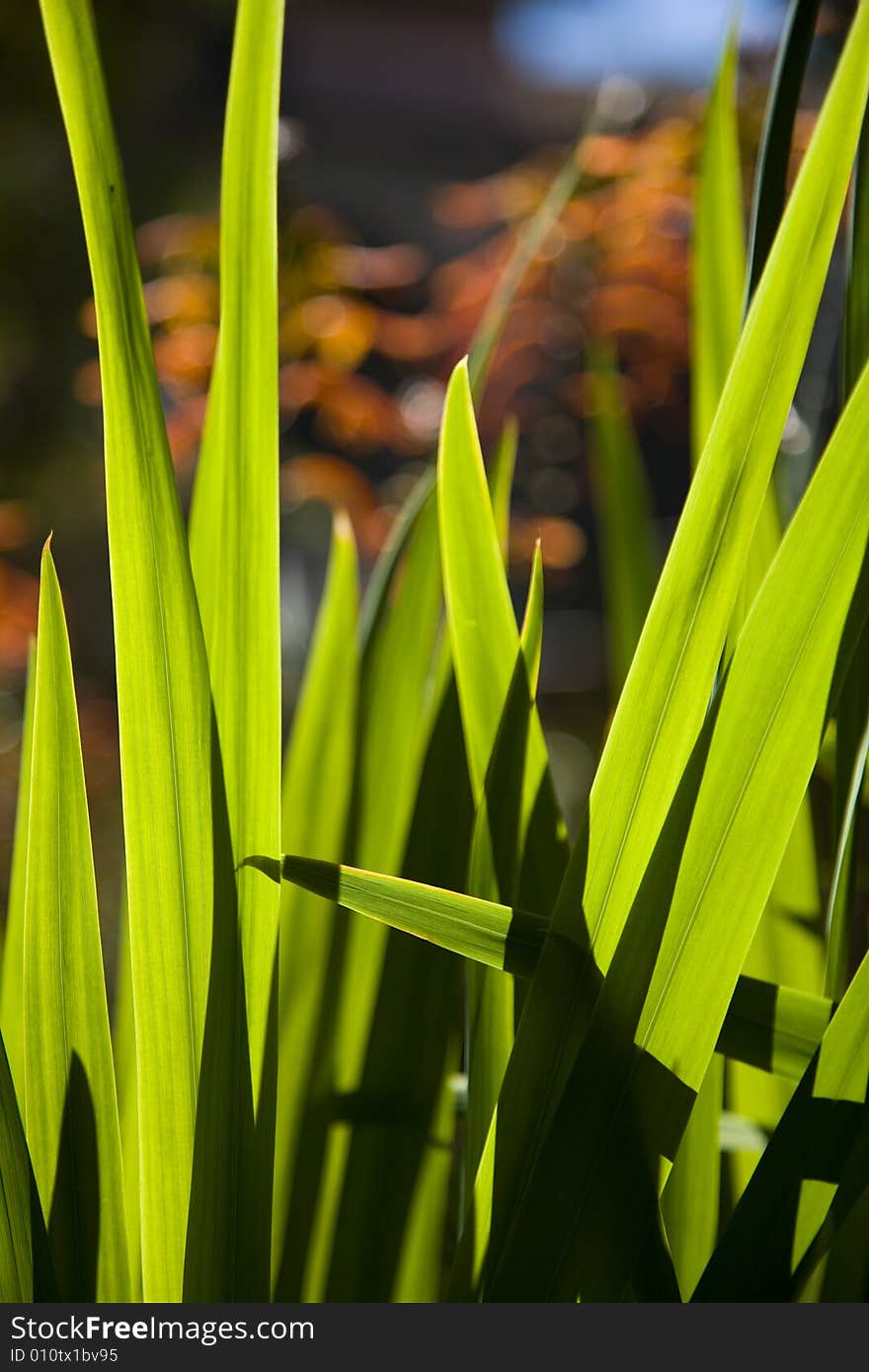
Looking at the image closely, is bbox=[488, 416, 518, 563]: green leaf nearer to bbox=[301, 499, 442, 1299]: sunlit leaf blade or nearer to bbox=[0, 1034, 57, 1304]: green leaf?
bbox=[301, 499, 442, 1299]: sunlit leaf blade

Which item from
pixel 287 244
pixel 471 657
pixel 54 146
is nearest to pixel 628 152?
pixel 287 244

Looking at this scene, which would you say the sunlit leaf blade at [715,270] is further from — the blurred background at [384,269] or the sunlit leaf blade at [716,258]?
the blurred background at [384,269]

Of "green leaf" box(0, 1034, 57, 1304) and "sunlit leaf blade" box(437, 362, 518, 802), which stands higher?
"sunlit leaf blade" box(437, 362, 518, 802)

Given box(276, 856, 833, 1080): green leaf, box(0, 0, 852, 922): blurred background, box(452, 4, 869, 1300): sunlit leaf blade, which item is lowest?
box(276, 856, 833, 1080): green leaf

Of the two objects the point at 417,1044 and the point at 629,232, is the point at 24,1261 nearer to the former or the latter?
the point at 417,1044

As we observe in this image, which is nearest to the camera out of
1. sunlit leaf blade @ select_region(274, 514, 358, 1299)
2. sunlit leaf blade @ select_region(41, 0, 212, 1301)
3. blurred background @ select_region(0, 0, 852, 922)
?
sunlit leaf blade @ select_region(41, 0, 212, 1301)

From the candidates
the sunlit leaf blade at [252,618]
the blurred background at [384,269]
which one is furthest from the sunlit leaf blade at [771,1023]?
the blurred background at [384,269]

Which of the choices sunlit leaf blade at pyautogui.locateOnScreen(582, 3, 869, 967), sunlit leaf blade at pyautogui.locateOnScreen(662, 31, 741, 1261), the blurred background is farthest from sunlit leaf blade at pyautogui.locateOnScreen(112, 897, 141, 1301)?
the blurred background

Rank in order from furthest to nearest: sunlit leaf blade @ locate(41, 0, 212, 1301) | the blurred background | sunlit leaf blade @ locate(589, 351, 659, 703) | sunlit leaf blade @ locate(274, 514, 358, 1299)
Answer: the blurred background, sunlit leaf blade @ locate(589, 351, 659, 703), sunlit leaf blade @ locate(274, 514, 358, 1299), sunlit leaf blade @ locate(41, 0, 212, 1301)
